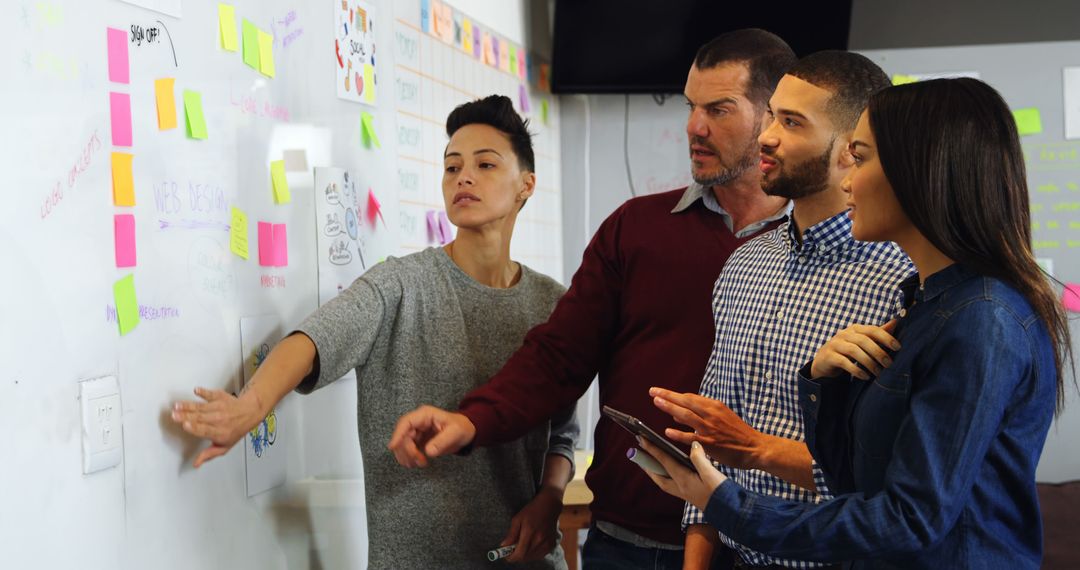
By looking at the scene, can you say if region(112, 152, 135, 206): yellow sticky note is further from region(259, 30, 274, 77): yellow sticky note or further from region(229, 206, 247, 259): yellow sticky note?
region(259, 30, 274, 77): yellow sticky note

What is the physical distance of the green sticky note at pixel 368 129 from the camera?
233 cm

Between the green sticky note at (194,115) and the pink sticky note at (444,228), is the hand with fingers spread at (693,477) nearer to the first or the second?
the green sticky note at (194,115)

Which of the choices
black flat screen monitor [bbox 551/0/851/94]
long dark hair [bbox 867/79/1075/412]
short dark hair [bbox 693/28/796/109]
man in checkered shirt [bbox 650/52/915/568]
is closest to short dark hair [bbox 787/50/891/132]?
man in checkered shirt [bbox 650/52/915/568]

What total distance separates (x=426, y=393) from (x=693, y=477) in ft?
2.35

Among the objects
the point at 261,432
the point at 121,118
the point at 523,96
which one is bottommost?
the point at 261,432

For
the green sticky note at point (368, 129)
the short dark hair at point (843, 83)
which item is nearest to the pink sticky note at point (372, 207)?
the green sticky note at point (368, 129)

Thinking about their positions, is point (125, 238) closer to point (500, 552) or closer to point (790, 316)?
point (500, 552)

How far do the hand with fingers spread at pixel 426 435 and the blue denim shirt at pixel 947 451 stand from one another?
594 mm

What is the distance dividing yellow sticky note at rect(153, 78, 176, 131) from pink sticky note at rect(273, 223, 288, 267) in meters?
0.36

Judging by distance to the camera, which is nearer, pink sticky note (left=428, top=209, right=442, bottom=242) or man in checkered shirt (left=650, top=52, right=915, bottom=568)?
man in checkered shirt (left=650, top=52, right=915, bottom=568)

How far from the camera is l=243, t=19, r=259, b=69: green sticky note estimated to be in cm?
183

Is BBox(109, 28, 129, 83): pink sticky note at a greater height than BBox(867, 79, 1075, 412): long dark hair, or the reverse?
BBox(109, 28, 129, 83): pink sticky note

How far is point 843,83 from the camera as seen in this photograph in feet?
5.32

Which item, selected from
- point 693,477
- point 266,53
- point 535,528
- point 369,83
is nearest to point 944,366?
point 693,477
